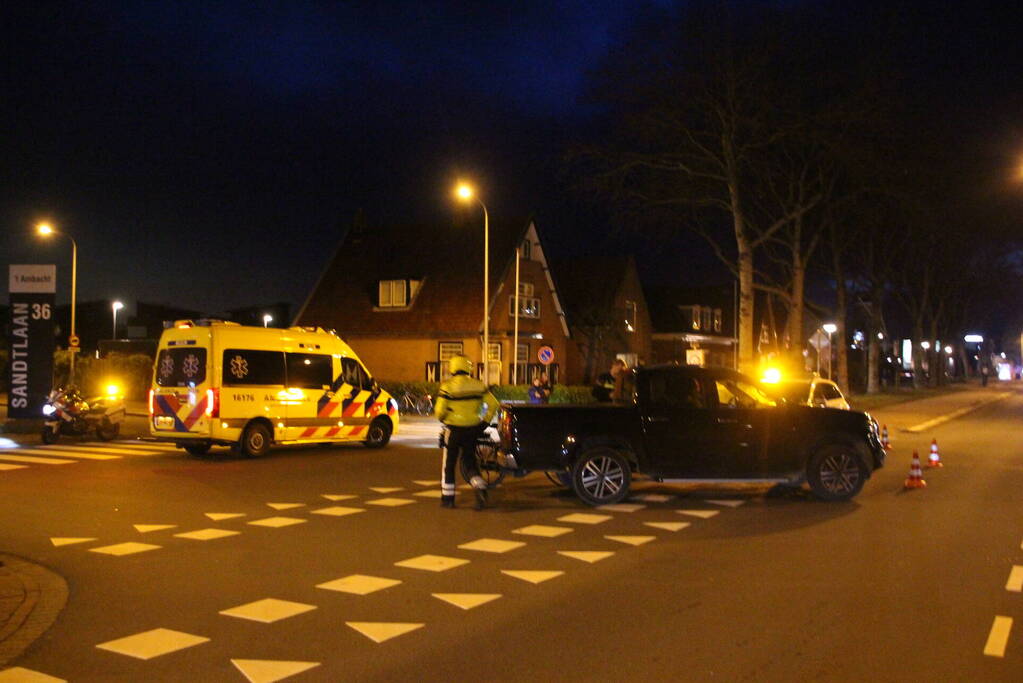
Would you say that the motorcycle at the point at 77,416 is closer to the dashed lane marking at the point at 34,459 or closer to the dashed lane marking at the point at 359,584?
the dashed lane marking at the point at 34,459

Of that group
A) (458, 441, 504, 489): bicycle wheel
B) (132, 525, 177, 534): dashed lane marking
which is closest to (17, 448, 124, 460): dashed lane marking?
(132, 525, 177, 534): dashed lane marking

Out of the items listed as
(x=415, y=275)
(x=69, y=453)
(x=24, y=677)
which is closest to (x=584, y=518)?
(x=24, y=677)

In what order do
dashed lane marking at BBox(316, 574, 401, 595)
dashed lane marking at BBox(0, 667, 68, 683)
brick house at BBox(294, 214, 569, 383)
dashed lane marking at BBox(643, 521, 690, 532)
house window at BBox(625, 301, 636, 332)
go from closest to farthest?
dashed lane marking at BBox(0, 667, 68, 683)
dashed lane marking at BBox(316, 574, 401, 595)
dashed lane marking at BBox(643, 521, 690, 532)
brick house at BBox(294, 214, 569, 383)
house window at BBox(625, 301, 636, 332)

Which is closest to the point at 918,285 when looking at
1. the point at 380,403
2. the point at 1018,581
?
the point at 380,403

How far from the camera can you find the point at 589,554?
1006 cm

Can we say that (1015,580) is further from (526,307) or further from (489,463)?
(526,307)

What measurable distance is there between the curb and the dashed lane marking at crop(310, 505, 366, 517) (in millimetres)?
3781

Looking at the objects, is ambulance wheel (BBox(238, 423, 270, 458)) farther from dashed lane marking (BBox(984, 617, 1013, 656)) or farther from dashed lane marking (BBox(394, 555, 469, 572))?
dashed lane marking (BBox(984, 617, 1013, 656))

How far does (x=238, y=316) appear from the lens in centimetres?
8412

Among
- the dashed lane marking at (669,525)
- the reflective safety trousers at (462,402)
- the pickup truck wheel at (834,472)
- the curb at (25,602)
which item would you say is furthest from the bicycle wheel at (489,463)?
the curb at (25,602)

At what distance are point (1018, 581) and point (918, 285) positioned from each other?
57.3 meters

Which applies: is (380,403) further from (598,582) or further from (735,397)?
(598,582)

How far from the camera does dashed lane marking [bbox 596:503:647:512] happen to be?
1302 centimetres

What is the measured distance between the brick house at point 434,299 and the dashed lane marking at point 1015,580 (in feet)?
111
